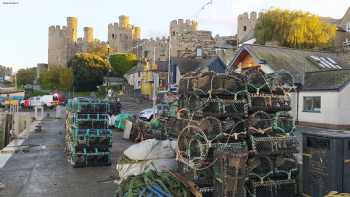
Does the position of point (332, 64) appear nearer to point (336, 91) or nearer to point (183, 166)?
point (336, 91)

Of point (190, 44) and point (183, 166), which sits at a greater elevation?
point (190, 44)

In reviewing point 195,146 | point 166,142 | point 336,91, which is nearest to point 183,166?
point 195,146

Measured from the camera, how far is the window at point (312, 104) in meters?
23.7

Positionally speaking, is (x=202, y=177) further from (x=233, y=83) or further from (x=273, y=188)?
(x=233, y=83)

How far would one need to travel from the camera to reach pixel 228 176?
257 inches

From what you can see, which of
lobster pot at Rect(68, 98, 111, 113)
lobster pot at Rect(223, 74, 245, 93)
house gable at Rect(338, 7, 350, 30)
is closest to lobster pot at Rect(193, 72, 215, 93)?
lobster pot at Rect(223, 74, 245, 93)

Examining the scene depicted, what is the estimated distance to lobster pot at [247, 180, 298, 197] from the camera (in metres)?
7.34

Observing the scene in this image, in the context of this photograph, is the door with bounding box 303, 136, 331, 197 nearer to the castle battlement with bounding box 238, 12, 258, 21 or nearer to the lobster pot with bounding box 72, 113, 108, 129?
the lobster pot with bounding box 72, 113, 108, 129

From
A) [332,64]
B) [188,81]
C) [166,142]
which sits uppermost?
[332,64]

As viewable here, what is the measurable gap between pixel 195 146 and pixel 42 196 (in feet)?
12.3

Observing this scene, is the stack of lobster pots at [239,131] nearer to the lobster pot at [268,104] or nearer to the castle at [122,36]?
the lobster pot at [268,104]

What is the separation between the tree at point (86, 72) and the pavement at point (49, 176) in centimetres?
5801

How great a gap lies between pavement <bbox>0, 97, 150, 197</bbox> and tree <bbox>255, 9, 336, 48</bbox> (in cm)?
3400

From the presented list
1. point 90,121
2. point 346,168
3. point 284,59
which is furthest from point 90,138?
point 284,59
